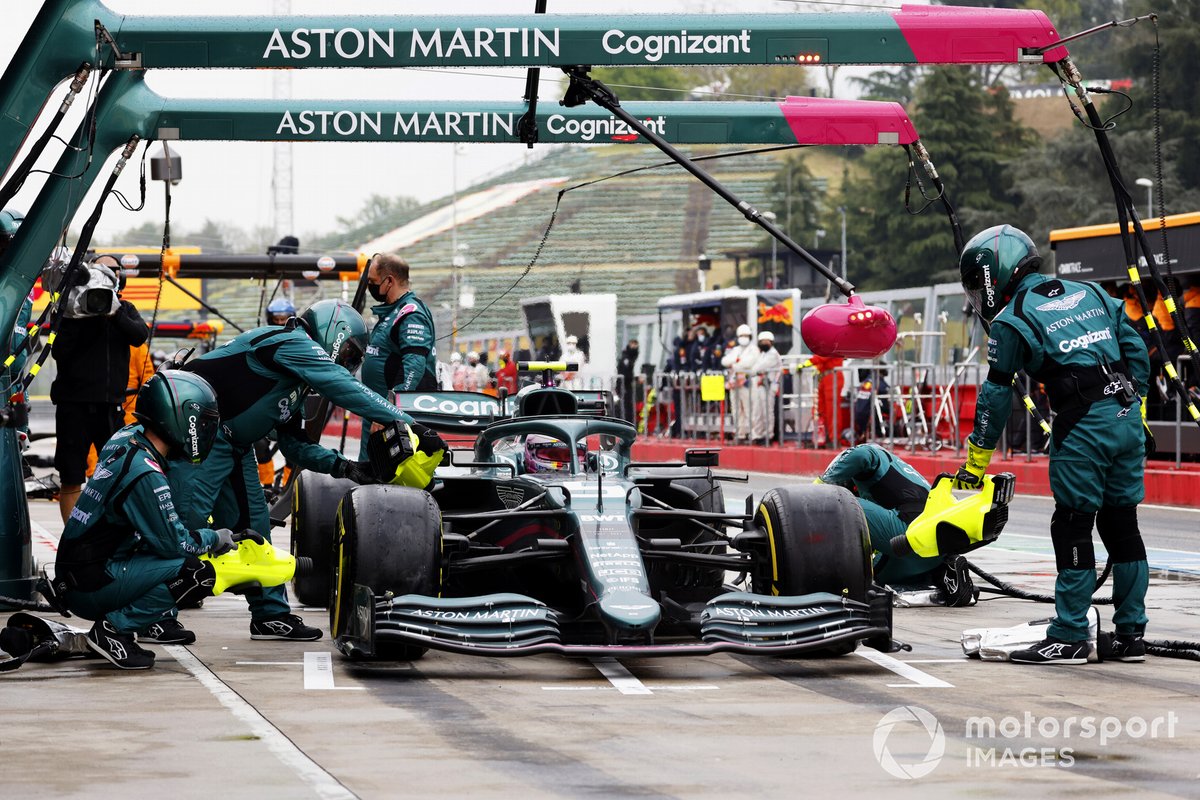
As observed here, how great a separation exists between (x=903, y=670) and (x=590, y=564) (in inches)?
56.4

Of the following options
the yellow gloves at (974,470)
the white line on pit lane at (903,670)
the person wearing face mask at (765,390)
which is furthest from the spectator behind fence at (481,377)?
the yellow gloves at (974,470)

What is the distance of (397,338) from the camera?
11445mm

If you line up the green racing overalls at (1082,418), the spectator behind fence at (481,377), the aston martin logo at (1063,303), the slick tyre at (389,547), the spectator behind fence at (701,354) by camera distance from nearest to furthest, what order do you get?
the slick tyre at (389,547)
the green racing overalls at (1082,418)
the aston martin logo at (1063,303)
the spectator behind fence at (701,354)
the spectator behind fence at (481,377)

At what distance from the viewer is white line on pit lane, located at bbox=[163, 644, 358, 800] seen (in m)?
5.38

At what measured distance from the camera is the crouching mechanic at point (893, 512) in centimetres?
1010

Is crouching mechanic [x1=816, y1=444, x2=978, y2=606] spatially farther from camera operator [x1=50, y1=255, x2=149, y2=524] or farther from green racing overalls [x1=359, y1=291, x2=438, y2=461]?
camera operator [x1=50, y1=255, x2=149, y2=524]

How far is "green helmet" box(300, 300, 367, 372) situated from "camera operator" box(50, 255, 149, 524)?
2.60 meters

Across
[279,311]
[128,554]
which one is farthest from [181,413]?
[279,311]

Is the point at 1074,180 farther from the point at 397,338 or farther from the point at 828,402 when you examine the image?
the point at 397,338

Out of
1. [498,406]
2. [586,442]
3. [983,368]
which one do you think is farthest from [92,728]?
[983,368]

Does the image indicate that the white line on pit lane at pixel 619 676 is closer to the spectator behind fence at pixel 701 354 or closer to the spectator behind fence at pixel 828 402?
the spectator behind fence at pixel 828 402

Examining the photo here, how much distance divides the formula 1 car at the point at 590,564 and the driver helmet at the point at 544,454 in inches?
1.0

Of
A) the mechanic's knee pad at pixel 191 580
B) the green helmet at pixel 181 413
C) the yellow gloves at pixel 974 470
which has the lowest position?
the mechanic's knee pad at pixel 191 580

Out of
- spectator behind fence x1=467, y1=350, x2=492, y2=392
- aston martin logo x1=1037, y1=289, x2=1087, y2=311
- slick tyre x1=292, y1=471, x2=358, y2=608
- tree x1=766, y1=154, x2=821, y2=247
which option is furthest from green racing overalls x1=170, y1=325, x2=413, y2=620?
tree x1=766, y1=154, x2=821, y2=247
